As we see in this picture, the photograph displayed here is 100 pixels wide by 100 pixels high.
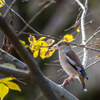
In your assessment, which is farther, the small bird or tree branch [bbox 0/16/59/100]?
the small bird

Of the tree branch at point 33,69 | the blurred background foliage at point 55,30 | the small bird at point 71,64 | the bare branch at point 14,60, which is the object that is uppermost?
the tree branch at point 33,69

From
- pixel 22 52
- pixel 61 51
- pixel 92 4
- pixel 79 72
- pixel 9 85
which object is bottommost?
pixel 92 4

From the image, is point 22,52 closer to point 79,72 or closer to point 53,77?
point 79,72

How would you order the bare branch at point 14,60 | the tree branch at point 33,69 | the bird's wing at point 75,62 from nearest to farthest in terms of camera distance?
the tree branch at point 33,69, the bare branch at point 14,60, the bird's wing at point 75,62

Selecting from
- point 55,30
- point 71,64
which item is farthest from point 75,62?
point 55,30

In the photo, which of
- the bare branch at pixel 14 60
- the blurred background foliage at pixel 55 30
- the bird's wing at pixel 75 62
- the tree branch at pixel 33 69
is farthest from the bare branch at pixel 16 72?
the blurred background foliage at pixel 55 30

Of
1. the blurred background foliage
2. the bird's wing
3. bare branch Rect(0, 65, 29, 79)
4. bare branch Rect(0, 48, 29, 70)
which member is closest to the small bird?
the bird's wing

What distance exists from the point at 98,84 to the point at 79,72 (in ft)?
11.4

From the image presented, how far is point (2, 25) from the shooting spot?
1.05 meters

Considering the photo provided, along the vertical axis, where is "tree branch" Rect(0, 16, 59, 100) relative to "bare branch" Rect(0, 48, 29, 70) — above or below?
above

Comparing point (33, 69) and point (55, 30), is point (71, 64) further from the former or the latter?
point (55, 30)

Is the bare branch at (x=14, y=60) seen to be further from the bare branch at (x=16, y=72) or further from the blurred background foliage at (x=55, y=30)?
the blurred background foliage at (x=55, y=30)

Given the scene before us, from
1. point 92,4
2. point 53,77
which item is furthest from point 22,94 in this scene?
point 92,4

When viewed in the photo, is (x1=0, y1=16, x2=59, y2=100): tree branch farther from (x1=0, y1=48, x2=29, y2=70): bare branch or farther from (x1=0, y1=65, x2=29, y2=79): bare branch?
(x1=0, y1=48, x2=29, y2=70): bare branch
